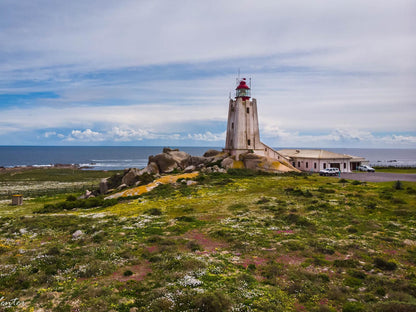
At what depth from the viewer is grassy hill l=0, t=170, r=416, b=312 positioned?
1236cm

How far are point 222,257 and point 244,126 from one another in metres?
45.1

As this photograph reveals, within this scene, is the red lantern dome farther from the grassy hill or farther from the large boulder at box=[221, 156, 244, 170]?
the grassy hill

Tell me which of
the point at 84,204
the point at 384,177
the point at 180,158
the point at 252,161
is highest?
the point at 180,158

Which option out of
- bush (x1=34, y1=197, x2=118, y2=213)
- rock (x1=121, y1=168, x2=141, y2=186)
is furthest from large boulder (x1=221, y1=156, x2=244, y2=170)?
bush (x1=34, y1=197, x2=118, y2=213)

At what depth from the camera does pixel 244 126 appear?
60.0 metres

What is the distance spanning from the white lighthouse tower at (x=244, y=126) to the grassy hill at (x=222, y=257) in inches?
1148

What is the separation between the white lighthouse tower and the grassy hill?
1148 inches

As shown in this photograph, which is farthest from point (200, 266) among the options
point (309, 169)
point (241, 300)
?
point (309, 169)

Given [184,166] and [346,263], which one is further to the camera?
[184,166]

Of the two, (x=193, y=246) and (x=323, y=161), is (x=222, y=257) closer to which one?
(x=193, y=246)

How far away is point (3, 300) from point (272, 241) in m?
15.3

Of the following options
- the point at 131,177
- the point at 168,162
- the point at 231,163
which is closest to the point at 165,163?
the point at 168,162

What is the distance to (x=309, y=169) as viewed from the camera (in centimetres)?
6431

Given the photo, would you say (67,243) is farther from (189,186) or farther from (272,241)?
(189,186)
